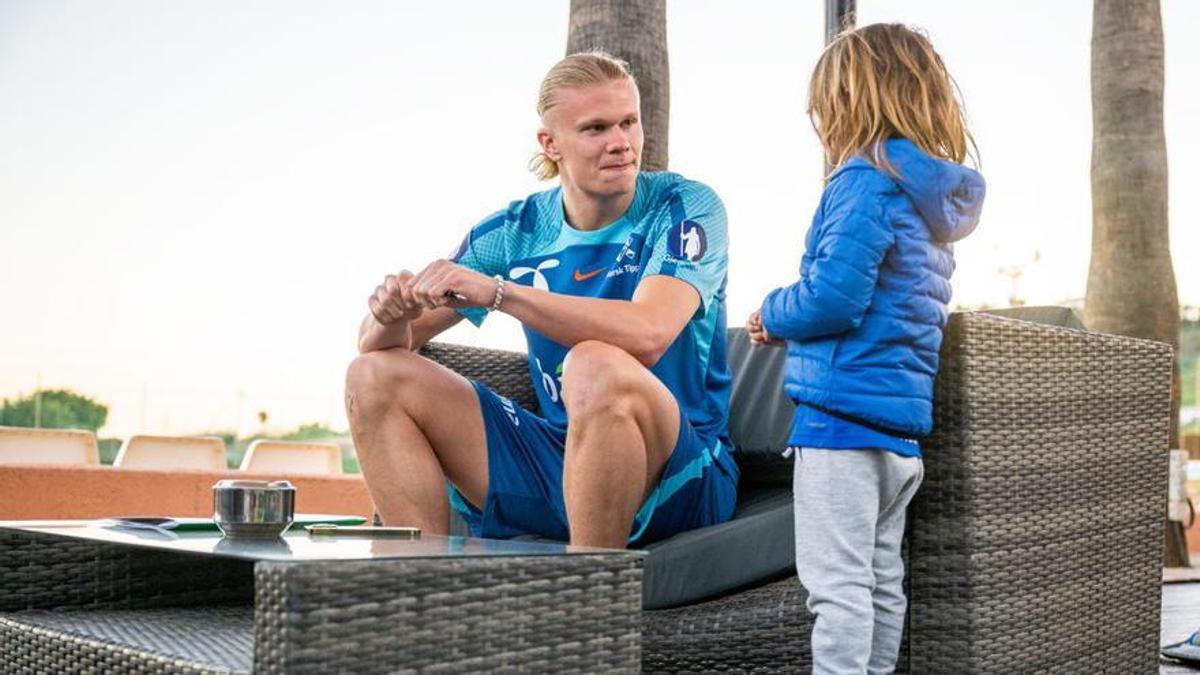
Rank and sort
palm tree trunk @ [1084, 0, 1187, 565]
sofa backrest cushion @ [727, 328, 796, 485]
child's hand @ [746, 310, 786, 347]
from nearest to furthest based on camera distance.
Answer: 1. child's hand @ [746, 310, 786, 347]
2. sofa backrest cushion @ [727, 328, 796, 485]
3. palm tree trunk @ [1084, 0, 1187, 565]

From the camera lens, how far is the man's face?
244 centimetres

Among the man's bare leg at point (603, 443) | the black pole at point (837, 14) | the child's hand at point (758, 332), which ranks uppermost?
the black pole at point (837, 14)

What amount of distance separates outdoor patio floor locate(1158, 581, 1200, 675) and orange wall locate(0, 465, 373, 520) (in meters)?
3.83

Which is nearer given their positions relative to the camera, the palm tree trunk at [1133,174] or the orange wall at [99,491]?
the orange wall at [99,491]

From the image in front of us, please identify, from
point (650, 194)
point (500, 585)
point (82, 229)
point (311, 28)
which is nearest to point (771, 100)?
point (311, 28)

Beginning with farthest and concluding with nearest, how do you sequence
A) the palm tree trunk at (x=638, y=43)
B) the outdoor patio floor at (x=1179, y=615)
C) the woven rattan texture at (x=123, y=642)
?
the palm tree trunk at (x=638, y=43)
the outdoor patio floor at (x=1179, y=615)
the woven rattan texture at (x=123, y=642)

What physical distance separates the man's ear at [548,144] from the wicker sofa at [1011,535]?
2.81 feet

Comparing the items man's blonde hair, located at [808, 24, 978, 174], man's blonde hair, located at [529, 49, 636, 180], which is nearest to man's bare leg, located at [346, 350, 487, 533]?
man's blonde hair, located at [529, 49, 636, 180]

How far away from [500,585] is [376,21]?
1346cm

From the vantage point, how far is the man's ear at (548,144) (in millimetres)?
2561

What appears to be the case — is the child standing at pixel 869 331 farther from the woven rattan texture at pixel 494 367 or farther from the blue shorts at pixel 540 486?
the woven rattan texture at pixel 494 367

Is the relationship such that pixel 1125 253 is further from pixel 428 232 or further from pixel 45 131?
pixel 45 131

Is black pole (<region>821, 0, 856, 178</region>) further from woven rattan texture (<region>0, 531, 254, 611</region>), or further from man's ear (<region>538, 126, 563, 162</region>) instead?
woven rattan texture (<region>0, 531, 254, 611</region>)

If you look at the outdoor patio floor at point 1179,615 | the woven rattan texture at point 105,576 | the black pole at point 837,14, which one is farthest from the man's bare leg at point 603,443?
the black pole at point 837,14
